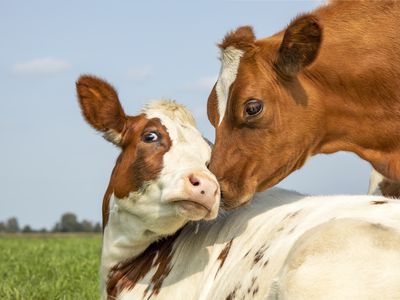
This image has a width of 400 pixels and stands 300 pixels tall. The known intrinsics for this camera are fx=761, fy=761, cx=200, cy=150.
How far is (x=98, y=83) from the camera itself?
6512mm

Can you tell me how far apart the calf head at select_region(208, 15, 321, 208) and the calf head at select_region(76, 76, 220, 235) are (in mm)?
352

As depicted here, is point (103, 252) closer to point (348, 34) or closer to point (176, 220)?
point (176, 220)

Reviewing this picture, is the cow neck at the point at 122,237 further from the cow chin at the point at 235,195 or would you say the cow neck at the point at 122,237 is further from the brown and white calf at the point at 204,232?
the cow chin at the point at 235,195

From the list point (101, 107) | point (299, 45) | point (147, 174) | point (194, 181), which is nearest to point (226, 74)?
point (299, 45)

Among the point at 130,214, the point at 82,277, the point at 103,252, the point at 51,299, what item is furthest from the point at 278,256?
the point at 82,277

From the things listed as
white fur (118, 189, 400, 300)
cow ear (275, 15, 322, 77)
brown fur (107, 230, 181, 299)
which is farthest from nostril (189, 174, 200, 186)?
cow ear (275, 15, 322, 77)

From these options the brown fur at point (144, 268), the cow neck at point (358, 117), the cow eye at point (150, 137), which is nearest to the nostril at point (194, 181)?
the cow eye at point (150, 137)

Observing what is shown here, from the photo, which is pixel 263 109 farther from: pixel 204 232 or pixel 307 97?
pixel 204 232

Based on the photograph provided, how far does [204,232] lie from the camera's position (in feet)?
19.2

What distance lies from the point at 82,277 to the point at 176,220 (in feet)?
20.2

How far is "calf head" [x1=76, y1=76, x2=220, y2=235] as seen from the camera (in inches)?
214

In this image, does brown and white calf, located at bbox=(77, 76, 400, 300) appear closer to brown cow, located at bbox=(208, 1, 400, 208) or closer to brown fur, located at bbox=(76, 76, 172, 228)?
brown fur, located at bbox=(76, 76, 172, 228)

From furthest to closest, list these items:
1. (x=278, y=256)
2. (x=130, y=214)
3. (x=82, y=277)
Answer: (x=82, y=277), (x=130, y=214), (x=278, y=256)

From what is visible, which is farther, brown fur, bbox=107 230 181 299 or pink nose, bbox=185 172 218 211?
brown fur, bbox=107 230 181 299
